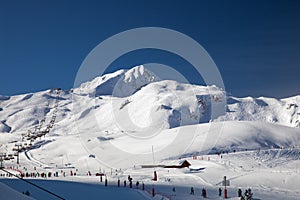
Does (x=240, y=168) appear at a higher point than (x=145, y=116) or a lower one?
lower

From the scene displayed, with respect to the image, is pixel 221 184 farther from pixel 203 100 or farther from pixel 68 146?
pixel 203 100

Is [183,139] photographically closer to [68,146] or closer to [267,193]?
[68,146]

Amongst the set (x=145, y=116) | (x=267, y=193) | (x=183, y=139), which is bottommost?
(x=267, y=193)

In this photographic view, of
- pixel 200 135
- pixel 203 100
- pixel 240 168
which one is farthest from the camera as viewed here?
pixel 203 100

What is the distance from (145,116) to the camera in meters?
158

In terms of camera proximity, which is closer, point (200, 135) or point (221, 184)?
point (221, 184)

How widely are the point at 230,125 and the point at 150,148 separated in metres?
22.0

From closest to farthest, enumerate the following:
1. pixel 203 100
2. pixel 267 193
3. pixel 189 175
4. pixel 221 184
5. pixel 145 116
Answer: pixel 267 193, pixel 221 184, pixel 189 175, pixel 145 116, pixel 203 100

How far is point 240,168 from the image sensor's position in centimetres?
4812

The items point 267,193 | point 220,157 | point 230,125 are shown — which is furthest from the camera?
point 230,125

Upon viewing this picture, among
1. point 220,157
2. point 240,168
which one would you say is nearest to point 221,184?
point 240,168

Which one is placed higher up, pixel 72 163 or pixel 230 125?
pixel 230 125

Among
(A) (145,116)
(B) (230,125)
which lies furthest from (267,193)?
(A) (145,116)

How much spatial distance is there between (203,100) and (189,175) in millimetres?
146471
